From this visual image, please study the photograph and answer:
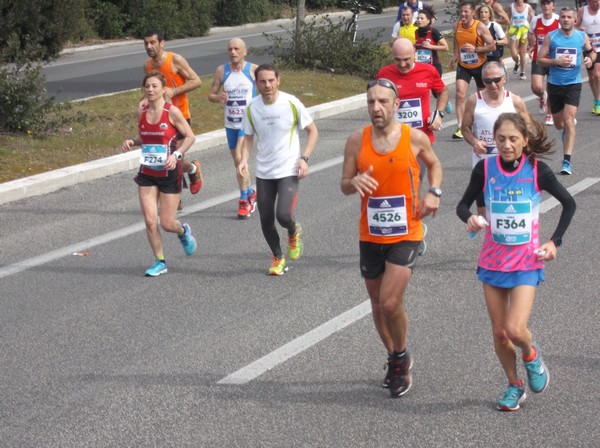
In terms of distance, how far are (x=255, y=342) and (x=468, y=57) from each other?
398 inches

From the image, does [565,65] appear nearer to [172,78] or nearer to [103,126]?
[172,78]

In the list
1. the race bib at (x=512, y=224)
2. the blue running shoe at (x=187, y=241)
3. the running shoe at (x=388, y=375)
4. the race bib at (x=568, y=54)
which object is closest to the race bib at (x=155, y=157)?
the blue running shoe at (x=187, y=241)

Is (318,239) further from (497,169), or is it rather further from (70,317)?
(497,169)

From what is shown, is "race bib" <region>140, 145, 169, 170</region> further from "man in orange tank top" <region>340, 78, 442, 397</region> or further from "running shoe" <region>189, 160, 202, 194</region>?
"man in orange tank top" <region>340, 78, 442, 397</region>

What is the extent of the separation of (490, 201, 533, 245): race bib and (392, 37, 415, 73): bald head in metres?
3.90

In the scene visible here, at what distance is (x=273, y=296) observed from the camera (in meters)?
9.08

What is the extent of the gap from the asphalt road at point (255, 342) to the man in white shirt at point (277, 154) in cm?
33

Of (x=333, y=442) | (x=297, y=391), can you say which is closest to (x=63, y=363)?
(x=297, y=391)

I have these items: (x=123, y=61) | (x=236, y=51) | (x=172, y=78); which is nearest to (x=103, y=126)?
(x=172, y=78)

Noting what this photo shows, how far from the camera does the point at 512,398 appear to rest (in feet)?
21.4

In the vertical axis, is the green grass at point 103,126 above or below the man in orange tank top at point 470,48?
below

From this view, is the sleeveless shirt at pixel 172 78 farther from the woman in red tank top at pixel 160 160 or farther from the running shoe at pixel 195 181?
the woman in red tank top at pixel 160 160

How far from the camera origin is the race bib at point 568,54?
14180mm

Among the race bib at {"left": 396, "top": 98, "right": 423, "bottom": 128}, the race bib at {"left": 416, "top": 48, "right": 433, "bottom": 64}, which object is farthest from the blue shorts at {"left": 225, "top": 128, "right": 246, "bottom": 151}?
the race bib at {"left": 416, "top": 48, "right": 433, "bottom": 64}
